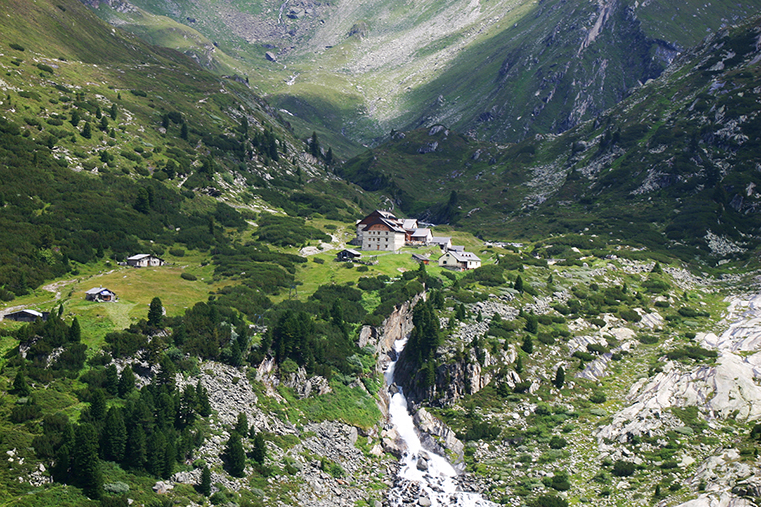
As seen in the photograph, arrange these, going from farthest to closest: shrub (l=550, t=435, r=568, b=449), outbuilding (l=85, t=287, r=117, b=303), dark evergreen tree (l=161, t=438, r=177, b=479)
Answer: outbuilding (l=85, t=287, r=117, b=303)
shrub (l=550, t=435, r=568, b=449)
dark evergreen tree (l=161, t=438, r=177, b=479)

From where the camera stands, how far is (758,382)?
8188 cm

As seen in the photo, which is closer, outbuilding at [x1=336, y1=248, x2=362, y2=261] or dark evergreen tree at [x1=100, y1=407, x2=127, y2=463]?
dark evergreen tree at [x1=100, y1=407, x2=127, y2=463]

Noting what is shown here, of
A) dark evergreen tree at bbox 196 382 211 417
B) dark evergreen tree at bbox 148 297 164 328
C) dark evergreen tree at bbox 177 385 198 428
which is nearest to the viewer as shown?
dark evergreen tree at bbox 177 385 198 428

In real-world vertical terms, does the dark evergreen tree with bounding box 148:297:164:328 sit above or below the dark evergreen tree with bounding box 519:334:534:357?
above

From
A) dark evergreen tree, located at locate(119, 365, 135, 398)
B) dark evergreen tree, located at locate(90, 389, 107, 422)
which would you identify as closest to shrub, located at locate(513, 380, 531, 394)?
dark evergreen tree, located at locate(119, 365, 135, 398)

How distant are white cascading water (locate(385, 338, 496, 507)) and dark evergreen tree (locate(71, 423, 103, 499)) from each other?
36962 mm

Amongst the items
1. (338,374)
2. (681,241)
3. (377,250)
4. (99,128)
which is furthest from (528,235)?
(99,128)

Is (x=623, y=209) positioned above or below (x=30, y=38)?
below

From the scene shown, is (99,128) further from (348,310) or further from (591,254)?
(591,254)

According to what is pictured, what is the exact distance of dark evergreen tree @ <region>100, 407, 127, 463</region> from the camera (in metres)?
55.9

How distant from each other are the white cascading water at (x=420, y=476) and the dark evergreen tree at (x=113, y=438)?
114 feet

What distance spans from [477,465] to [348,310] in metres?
36.6

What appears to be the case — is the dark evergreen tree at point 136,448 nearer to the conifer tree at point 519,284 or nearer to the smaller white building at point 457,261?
the conifer tree at point 519,284

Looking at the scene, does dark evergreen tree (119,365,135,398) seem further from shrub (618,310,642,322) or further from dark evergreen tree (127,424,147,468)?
shrub (618,310,642,322)
